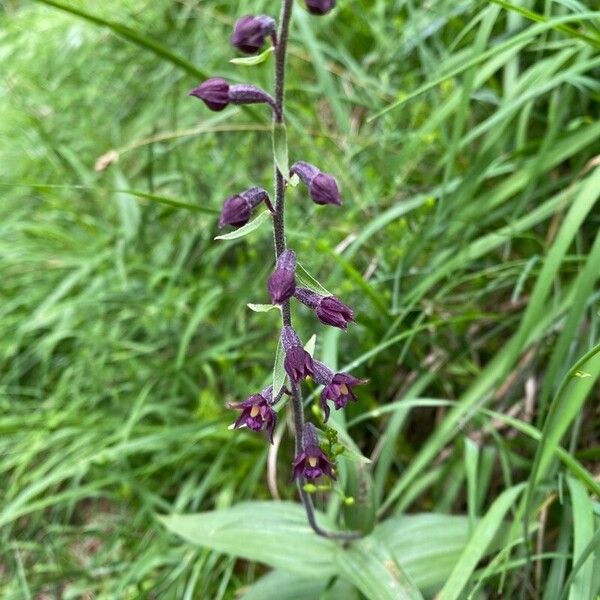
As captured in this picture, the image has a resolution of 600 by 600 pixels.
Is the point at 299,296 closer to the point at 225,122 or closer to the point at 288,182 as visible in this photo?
the point at 288,182

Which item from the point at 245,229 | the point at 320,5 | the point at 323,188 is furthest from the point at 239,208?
the point at 320,5

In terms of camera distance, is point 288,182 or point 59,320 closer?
point 288,182

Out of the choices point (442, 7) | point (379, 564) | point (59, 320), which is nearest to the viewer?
point (379, 564)

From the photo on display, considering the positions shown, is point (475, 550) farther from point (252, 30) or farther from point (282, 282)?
point (252, 30)

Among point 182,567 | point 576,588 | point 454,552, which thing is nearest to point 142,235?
point 182,567

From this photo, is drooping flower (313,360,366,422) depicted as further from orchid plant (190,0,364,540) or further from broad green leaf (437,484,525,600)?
broad green leaf (437,484,525,600)

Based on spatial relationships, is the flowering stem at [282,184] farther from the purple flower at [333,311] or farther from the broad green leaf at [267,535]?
the broad green leaf at [267,535]

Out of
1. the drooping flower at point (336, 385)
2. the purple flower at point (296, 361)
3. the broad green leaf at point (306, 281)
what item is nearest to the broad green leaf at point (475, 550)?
the drooping flower at point (336, 385)
